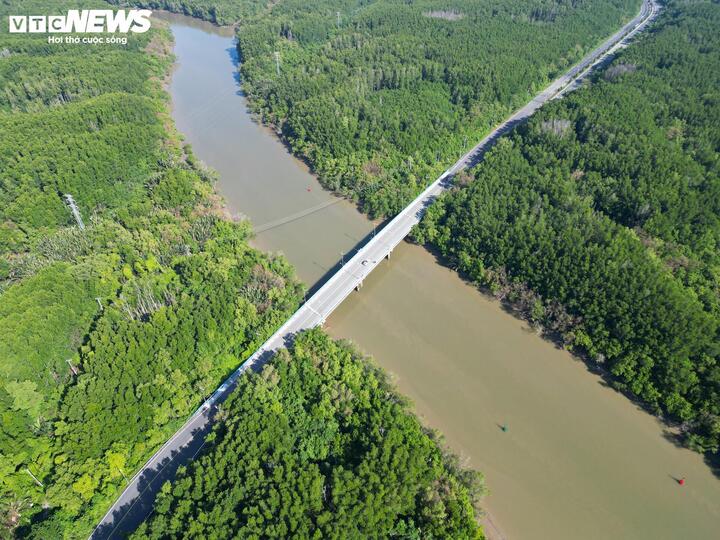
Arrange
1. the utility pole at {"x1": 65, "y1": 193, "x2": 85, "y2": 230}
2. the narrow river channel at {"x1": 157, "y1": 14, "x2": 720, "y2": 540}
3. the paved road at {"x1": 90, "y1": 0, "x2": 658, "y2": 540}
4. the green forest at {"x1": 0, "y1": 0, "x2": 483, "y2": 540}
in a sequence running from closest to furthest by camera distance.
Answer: the green forest at {"x1": 0, "y1": 0, "x2": 483, "y2": 540}, the paved road at {"x1": 90, "y1": 0, "x2": 658, "y2": 540}, the narrow river channel at {"x1": 157, "y1": 14, "x2": 720, "y2": 540}, the utility pole at {"x1": 65, "y1": 193, "x2": 85, "y2": 230}

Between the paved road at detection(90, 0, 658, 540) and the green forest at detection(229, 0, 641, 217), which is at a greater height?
the green forest at detection(229, 0, 641, 217)

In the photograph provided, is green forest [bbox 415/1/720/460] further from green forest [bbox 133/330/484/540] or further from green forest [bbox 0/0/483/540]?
green forest [bbox 133/330/484/540]

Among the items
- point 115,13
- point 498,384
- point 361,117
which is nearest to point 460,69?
point 361,117

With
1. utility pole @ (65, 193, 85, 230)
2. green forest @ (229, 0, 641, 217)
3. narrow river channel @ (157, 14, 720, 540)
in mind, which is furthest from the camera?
green forest @ (229, 0, 641, 217)

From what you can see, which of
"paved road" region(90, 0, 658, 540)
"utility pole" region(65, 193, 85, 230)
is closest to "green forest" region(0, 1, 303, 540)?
"paved road" region(90, 0, 658, 540)

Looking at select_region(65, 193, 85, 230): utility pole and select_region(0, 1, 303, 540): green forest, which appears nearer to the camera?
select_region(0, 1, 303, 540): green forest

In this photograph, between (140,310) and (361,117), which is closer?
(140,310)

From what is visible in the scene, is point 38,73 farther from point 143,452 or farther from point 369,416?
point 369,416

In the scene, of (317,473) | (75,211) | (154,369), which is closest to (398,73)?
(75,211)
